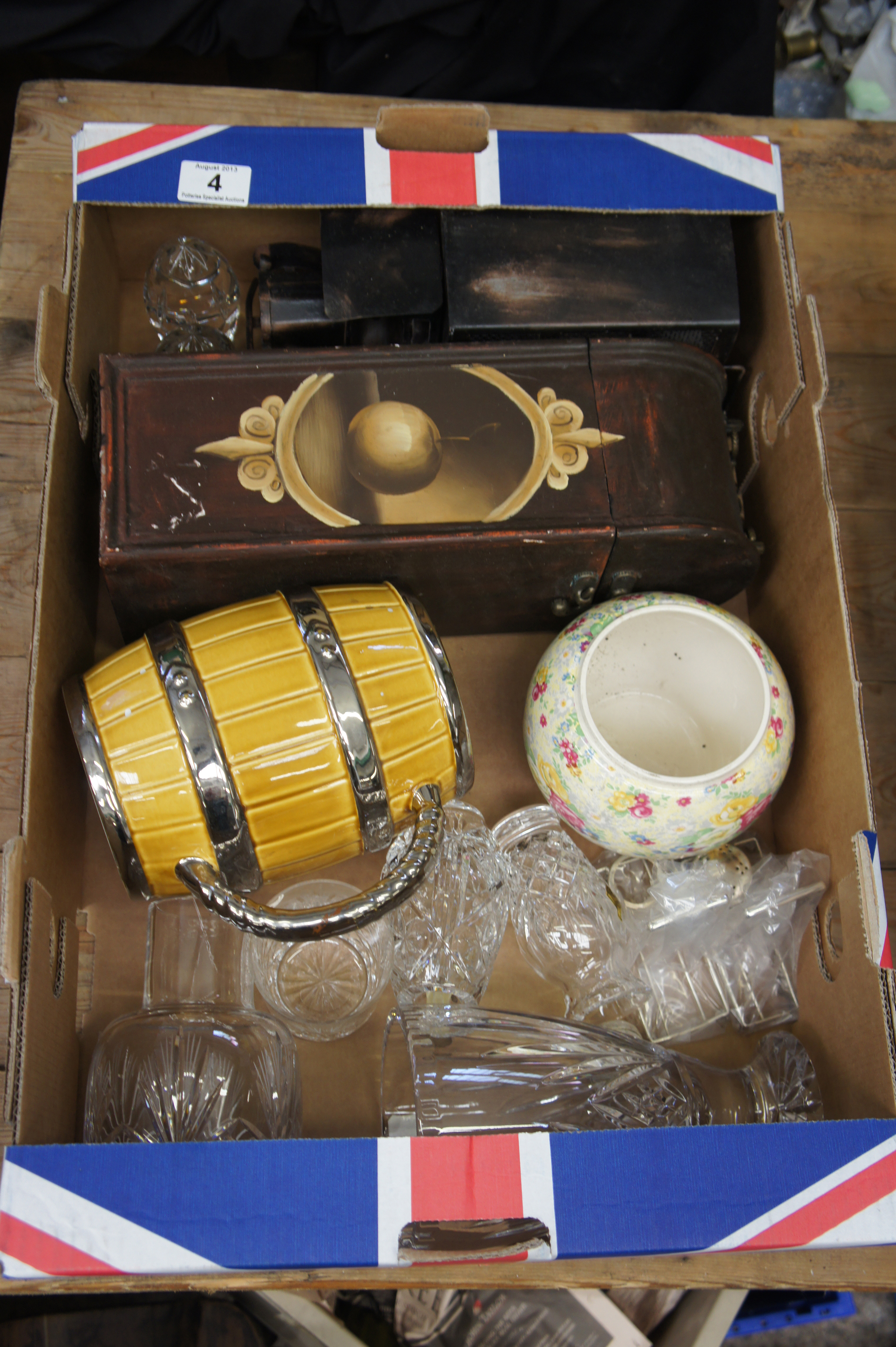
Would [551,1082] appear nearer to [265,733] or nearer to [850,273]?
[265,733]

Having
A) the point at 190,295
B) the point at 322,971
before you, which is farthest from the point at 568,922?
the point at 190,295

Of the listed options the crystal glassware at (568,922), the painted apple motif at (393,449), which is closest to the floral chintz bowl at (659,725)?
the crystal glassware at (568,922)

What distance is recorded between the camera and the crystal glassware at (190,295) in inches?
28.7

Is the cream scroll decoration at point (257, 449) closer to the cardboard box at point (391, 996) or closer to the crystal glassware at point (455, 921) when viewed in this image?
the cardboard box at point (391, 996)

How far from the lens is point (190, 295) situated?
0.73m

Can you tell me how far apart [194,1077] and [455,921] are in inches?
7.8

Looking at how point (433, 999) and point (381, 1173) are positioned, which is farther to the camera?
point (433, 999)

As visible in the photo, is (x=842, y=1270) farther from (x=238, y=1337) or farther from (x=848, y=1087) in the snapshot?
(x=238, y=1337)

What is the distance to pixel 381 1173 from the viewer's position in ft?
1.59

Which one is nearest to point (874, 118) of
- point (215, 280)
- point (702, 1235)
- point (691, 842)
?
point (215, 280)

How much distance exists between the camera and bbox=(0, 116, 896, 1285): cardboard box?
1.59 feet

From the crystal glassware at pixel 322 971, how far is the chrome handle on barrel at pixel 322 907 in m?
0.12

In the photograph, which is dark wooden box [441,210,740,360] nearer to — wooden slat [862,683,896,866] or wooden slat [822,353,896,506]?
wooden slat [822,353,896,506]

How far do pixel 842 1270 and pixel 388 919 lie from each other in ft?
1.15
